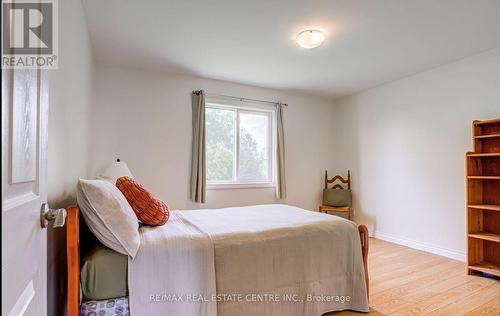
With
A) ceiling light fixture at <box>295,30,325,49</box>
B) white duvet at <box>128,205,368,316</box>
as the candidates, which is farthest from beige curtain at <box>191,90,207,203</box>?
ceiling light fixture at <box>295,30,325,49</box>

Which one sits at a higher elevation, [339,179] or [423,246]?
[339,179]

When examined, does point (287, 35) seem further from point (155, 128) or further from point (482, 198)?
point (482, 198)

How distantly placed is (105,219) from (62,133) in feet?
2.00

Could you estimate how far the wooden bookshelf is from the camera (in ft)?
9.04

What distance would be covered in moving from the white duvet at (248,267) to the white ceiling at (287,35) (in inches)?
68.0

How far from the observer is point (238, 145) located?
4129 millimetres

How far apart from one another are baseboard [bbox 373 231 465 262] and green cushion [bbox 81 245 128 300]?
11.8 ft

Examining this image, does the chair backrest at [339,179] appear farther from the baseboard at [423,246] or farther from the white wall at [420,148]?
the baseboard at [423,246]

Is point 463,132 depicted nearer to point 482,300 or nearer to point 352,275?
point 482,300

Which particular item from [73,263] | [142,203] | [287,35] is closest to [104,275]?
[73,263]

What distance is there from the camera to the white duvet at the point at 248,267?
1479 millimetres

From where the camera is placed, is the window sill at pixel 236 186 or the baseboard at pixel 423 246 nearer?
the baseboard at pixel 423 246

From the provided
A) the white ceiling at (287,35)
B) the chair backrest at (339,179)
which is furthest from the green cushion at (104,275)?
the chair backrest at (339,179)

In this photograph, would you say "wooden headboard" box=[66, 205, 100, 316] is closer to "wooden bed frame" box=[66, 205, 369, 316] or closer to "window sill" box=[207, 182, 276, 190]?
"wooden bed frame" box=[66, 205, 369, 316]
